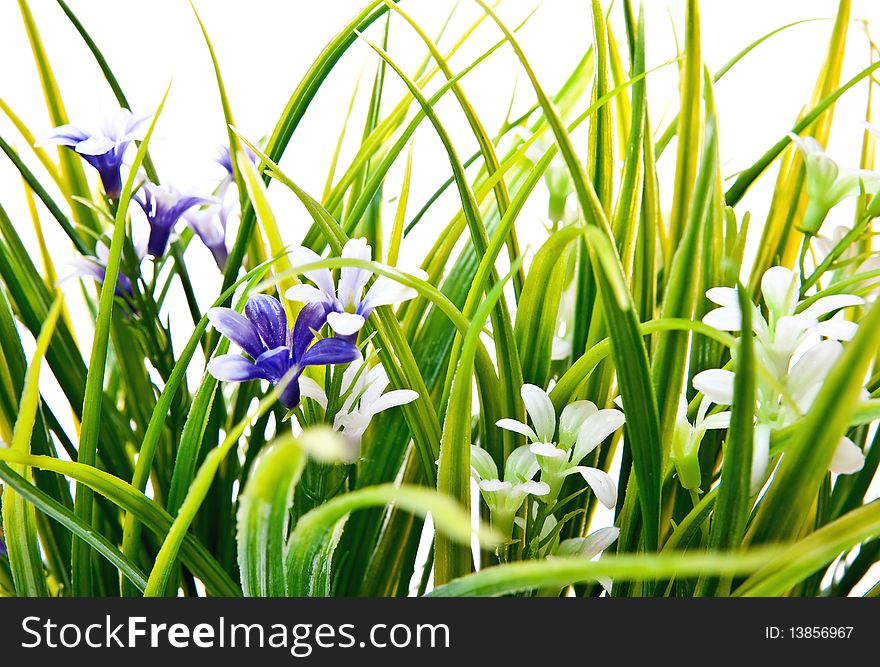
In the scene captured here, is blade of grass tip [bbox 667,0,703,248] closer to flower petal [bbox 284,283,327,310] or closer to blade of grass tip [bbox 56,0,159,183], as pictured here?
flower petal [bbox 284,283,327,310]

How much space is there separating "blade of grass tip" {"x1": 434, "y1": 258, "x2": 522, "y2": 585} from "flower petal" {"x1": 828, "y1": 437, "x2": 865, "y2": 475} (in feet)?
0.38

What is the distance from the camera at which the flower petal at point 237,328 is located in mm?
239

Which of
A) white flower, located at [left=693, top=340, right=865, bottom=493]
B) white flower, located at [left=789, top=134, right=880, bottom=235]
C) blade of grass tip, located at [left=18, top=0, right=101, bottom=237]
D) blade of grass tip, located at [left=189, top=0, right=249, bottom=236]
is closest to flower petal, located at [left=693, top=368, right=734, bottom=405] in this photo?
white flower, located at [left=693, top=340, right=865, bottom=493]

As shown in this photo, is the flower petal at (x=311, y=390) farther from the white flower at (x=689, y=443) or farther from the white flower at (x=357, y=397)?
the white flower at (x=689, y=443)

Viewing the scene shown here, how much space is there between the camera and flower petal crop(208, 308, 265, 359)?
24 cm

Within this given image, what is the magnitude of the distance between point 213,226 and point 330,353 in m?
0.15

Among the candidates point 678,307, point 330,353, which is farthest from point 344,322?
point 678,307

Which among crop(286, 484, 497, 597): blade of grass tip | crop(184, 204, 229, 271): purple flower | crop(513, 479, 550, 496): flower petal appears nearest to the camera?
crop(286, 484, 497, 597): blade of grass tip

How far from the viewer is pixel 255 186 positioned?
0.26 metres

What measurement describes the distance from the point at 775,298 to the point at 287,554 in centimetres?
19

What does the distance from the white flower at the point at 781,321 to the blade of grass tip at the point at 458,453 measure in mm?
79

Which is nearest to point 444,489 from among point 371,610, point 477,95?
point 371,610

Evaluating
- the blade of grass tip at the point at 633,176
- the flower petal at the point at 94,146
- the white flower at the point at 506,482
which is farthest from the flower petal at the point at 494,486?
the flower petal at the point at 94,146

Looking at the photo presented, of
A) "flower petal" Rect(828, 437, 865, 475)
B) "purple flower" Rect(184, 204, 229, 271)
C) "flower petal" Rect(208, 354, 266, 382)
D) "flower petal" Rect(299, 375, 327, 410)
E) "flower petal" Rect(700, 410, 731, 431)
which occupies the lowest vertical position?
"flower petal" Rect(828, 437, 865, 475)
